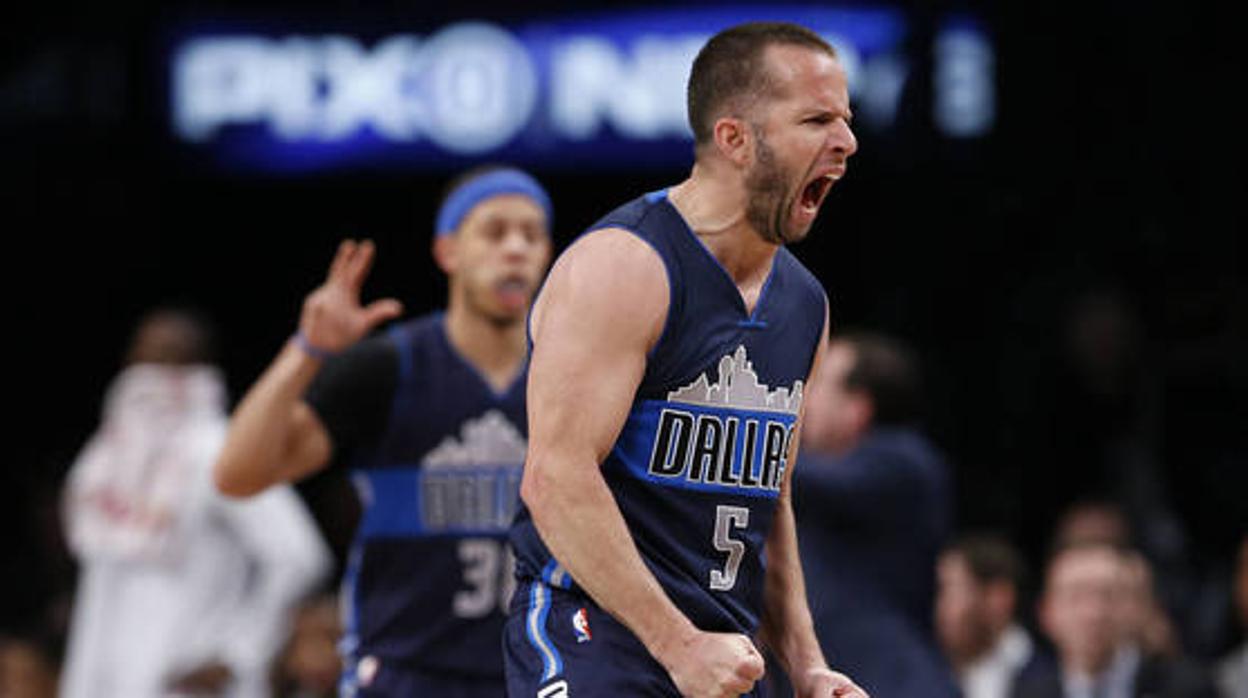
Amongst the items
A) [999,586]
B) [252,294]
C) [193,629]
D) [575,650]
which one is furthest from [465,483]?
[252,294]

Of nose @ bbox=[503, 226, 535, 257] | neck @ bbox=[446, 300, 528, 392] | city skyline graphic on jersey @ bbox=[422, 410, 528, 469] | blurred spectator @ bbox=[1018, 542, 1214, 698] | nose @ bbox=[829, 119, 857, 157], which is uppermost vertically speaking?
nose @ bbox=[829, 119, 857, 157]

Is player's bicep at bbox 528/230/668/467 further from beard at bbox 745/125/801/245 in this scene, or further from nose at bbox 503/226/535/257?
nose at bbox 503/226/535/257

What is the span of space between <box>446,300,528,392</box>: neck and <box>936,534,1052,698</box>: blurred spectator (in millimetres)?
3078

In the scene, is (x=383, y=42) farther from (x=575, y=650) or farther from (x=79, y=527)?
(x=575, y=650)

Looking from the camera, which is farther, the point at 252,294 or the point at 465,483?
the point at 252,294

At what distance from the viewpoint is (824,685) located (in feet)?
13.2

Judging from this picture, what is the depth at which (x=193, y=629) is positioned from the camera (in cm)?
812

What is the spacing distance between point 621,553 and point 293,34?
823 cm

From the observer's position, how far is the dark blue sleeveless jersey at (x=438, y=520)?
17.7ft

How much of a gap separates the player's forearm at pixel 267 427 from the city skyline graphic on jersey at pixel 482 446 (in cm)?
35

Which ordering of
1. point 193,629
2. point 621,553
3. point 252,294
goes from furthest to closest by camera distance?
point 252,294
point 193,629
point 621,553

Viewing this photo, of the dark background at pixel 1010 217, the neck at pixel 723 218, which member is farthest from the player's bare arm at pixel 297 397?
the dark background at pixel 1010 217

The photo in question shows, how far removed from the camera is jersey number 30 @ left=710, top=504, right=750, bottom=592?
13.0ft

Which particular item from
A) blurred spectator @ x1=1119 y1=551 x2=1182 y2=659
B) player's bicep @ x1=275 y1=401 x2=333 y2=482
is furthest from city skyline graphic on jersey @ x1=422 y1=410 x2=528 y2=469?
blurred spectator @ x1=1119 y1=551 x2=1182 y2=659
